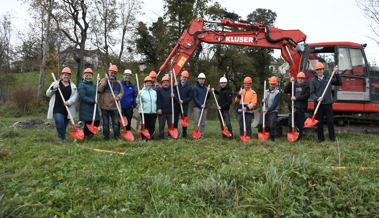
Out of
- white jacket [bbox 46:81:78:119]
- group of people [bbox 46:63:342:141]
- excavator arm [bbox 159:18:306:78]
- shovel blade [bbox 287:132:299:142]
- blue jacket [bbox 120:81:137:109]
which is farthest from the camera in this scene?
excavator arm [bbox 159:18:306:78]

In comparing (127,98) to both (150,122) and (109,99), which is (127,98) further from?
(150,122)

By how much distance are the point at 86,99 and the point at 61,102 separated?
60 cm

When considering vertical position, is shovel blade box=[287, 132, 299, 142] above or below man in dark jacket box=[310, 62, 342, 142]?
below

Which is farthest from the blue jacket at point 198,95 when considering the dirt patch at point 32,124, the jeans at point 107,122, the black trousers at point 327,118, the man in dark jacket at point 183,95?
the dirt patch at point 32,124

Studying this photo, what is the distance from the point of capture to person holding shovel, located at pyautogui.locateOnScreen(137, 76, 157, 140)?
692 centimetres

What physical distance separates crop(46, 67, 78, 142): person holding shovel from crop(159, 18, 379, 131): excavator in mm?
3307

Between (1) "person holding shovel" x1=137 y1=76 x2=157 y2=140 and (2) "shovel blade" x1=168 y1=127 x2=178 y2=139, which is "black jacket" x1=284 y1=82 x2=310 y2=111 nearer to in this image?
(2) "shovel blade" x1=168 y1=127 x2=178 y2=139

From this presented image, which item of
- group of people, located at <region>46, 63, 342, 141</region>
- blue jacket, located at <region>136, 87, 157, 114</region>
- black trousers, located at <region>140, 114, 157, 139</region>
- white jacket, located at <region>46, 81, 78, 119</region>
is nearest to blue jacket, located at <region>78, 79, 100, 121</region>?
group of people, located at <region>46, 63, 342, 141</region>

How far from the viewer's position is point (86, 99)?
650 cm

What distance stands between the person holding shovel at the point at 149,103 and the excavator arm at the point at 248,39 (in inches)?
57.0

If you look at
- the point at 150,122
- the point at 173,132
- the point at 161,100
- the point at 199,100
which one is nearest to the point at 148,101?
the point at 161,100

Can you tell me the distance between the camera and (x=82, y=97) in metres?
6.49

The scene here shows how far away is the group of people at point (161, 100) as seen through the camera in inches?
251

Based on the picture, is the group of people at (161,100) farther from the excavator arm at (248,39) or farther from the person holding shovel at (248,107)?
the excavator arm at (248,39)
